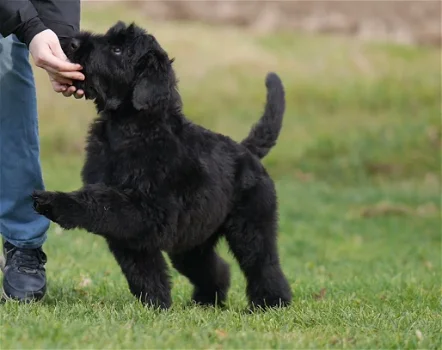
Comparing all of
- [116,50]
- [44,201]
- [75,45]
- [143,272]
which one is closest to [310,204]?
[143,272]

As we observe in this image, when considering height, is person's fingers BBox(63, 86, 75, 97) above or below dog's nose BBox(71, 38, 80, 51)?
below

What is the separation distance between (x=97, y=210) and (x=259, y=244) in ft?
4.07

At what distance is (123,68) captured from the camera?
5.00m


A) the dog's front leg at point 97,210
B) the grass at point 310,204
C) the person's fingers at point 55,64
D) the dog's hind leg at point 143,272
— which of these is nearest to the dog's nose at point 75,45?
the person's fingers at point 55,64

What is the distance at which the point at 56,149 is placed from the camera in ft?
58.7

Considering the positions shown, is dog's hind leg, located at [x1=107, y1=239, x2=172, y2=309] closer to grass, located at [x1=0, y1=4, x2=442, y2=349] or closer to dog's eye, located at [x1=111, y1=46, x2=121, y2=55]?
grass, located at [x1=0, y1=4, x2=442, y2=349]

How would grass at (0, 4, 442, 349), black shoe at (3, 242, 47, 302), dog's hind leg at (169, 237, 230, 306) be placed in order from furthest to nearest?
dog's hind leg at (169, 237, 230, 306), black shoe at (3, 242, 47, 302), grass at (0, 4, 442, 349)

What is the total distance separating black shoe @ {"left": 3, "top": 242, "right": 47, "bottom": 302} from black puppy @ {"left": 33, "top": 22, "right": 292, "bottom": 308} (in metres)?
0.58

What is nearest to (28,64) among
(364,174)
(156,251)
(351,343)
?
(156,251)

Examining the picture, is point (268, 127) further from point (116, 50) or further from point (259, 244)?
point (116, 50)

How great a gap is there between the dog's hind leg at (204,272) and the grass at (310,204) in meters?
0.12

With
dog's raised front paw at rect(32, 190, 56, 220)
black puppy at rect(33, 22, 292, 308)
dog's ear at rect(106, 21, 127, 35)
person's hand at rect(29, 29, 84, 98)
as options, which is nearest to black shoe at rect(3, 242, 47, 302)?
black puppy at rect(33, 22, 292, 308)

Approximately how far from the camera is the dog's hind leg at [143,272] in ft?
16.4

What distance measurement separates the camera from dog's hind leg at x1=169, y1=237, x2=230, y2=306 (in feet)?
18.9
